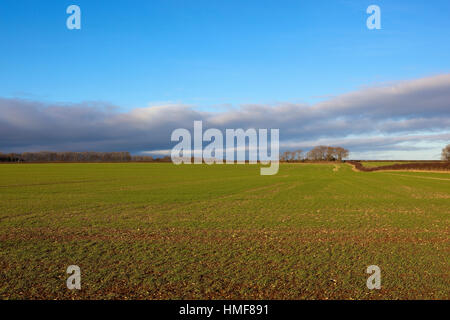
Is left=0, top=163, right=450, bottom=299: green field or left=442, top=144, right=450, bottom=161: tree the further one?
left=442, top=144, right=450, bottom=161: tree

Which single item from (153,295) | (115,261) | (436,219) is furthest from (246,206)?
(153,295)

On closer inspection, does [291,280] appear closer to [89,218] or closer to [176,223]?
[176,223]

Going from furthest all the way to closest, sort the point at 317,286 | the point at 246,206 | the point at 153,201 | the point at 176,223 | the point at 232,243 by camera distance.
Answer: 1. the point at 153,201
2. the point at 246,206
3. the point at 176,223
4. the point at 232,243
5. the point at 317,286

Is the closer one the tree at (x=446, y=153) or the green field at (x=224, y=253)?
the green field at (x=224, y=253)

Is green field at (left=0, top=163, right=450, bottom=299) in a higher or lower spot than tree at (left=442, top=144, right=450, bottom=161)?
lower

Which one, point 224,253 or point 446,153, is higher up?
point 446,153

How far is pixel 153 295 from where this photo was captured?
698 cm

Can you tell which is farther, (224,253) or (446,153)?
(446,153)

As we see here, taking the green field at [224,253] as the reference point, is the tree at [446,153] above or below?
above

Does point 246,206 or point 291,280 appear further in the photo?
point 246,206
